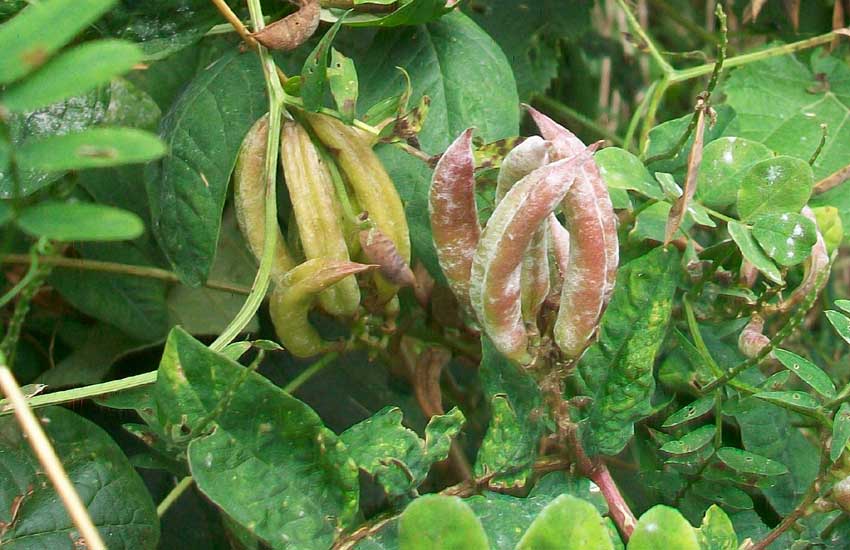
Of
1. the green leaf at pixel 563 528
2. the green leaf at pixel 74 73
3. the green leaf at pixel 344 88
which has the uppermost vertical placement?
the green leaf at pixel 74 73

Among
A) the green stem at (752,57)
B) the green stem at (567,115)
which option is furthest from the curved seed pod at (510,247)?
the green stem at (567,115)

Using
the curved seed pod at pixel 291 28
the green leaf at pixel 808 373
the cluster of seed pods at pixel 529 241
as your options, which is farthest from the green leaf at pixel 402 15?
the green leaf at pixel 808 373

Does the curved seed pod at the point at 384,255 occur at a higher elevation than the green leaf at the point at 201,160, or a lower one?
lower

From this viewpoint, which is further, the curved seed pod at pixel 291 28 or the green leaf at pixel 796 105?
the green leaf at pixel 796 105

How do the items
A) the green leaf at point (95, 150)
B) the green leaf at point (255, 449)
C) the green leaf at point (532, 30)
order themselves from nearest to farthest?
the green leaf at point (95, 150), the green leaf at point (255, 449), the green leaf at point (532, 30)

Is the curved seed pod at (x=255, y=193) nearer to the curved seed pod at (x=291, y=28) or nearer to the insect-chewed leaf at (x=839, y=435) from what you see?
the curved seed pod at (x=291, y=28)

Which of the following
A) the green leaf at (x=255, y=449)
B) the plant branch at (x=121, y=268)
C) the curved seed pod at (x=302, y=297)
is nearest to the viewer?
the green leaf at (x=255, y=449)

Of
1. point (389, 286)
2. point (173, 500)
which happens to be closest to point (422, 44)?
point (389, 286)
